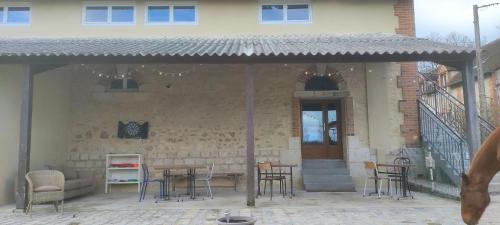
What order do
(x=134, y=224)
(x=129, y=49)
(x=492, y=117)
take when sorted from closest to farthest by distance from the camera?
(x=134, y=224)
(x=129, y=49)
(x=492, y=117)

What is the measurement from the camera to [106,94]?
10477mm

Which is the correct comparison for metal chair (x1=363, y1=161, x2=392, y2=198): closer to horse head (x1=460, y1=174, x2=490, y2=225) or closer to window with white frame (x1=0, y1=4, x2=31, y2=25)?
horse head (x1=460, y1=174, x2=490, y2=225)

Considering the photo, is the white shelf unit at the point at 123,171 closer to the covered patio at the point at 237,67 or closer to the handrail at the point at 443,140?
the covered patio at the point at 237,67

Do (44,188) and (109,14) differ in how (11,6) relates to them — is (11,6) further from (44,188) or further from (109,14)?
(44,188)

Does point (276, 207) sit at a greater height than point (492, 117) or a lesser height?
lesser

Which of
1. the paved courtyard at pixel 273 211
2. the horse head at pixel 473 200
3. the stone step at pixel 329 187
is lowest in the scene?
the paved courtyard at pixel 273 211

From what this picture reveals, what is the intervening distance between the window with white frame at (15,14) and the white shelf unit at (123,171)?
4.04 metres

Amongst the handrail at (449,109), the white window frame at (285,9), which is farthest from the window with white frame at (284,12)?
the handrail at (449,109)

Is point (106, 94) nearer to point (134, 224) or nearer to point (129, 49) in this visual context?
point (129, 49)

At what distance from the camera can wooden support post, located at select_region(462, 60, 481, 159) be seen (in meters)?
7.20

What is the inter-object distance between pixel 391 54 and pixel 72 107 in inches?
292

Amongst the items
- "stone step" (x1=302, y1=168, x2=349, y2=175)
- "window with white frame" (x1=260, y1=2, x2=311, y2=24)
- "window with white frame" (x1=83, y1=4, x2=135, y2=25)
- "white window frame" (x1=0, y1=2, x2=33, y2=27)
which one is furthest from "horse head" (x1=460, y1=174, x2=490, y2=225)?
"white window frame" (x1=0, y1=2, x2=33, y2=27)

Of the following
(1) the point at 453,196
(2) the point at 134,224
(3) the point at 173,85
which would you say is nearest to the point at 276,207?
(2) the point at 134,224

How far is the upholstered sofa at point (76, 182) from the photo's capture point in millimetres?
8539
